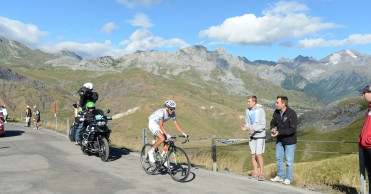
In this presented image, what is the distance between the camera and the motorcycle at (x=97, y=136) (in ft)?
42.6

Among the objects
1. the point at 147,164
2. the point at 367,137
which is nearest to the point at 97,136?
the point at 147,164

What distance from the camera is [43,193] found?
835 centimetres

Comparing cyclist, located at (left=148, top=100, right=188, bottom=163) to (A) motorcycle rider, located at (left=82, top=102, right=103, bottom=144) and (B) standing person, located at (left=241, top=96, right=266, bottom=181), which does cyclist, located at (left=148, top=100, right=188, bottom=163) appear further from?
(A) motorcycle rider, located at (left=82, top=102, right=103, bottom=144)

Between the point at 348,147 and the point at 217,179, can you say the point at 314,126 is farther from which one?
the point at 217,179

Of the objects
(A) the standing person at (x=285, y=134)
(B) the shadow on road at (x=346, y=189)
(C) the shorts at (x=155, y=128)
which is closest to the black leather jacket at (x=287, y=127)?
(A) the standing person at (x=285, y=134)

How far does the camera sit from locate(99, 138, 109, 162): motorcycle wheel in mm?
12852

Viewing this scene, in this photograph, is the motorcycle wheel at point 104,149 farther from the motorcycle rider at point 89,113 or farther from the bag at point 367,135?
the bag at point 367,135

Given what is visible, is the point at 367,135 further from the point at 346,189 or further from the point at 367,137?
the point at 346,189

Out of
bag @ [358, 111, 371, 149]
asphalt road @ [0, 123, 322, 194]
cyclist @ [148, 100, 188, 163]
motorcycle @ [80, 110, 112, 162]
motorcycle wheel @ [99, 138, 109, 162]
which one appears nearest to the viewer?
bag @ [358, 111, 371, 149]

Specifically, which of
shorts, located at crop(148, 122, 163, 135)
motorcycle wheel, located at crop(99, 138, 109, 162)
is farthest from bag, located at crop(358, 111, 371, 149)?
motorcycle wheel, located at crop(99, 138, 109, 162)

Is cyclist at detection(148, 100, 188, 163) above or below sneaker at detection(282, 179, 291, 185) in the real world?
above

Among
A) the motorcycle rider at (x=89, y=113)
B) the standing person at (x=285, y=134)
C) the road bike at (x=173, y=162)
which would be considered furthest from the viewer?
the motorcycle rider at (x=89, y=113)

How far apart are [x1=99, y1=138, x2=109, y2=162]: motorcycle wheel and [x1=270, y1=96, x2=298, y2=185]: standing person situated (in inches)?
227

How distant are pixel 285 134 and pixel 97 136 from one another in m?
6.81
